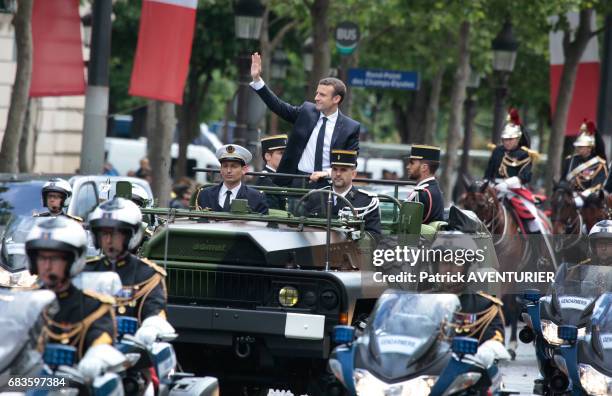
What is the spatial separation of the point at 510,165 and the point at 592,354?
38.0ft

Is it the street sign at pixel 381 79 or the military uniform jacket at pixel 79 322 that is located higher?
the street sign at pixel 381 79

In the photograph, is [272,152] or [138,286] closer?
[138,286]

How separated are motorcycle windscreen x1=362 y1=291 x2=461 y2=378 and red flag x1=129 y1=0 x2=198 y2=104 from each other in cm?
1331

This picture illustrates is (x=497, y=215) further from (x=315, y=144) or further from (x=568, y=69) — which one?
(x=568, y=69)

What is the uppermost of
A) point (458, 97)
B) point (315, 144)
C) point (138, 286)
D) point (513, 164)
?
point (458, 97)

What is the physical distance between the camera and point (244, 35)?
25.1m

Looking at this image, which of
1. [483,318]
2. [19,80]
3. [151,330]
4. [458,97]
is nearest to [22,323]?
[151,330]

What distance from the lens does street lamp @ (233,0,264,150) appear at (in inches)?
986

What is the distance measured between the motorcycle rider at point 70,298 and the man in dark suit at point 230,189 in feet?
15.8

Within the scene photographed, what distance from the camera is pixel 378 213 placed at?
41.2 ft

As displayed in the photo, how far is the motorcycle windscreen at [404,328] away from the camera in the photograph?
909 cm

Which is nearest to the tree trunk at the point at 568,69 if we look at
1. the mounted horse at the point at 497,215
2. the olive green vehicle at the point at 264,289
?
the mounted horse at the point at 497,215

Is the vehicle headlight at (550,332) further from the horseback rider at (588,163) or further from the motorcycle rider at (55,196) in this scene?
the horseback rider at (588,163)

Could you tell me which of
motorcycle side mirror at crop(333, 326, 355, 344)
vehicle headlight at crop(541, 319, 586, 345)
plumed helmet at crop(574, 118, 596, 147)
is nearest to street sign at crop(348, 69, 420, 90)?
plumed helmet at crop(574, 118, 596, 147)
